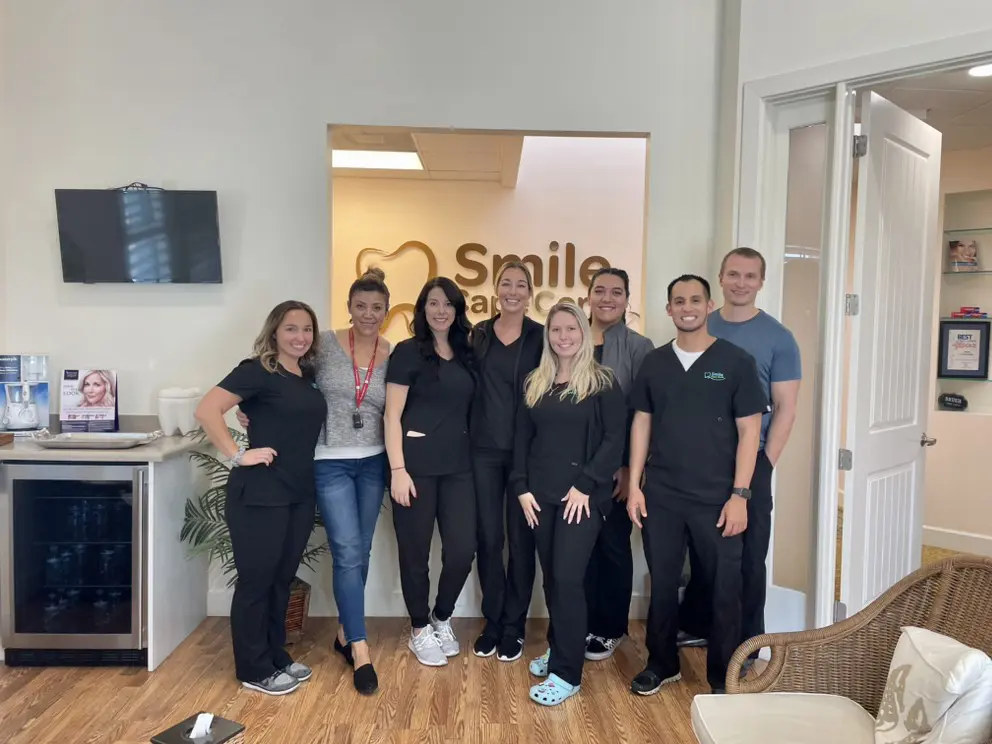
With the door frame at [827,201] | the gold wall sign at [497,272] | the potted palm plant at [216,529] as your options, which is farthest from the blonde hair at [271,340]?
the gold wall sign at [497,272]

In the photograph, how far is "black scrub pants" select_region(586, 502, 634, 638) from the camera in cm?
294

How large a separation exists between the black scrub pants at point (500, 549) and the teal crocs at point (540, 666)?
15cm

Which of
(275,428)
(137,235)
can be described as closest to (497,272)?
(137,235)

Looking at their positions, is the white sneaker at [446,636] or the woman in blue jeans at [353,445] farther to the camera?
the white sneaker at [446,636]

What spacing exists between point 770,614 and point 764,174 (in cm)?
199

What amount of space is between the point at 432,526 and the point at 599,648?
91cm

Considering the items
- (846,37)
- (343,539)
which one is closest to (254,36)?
(343,539)

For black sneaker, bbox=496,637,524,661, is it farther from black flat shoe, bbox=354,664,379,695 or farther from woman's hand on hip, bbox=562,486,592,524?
woman's hand on hip, bbox=562,486,592,524

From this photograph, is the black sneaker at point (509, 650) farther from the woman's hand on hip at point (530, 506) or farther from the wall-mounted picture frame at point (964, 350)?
the wall-mounted picture frame at point (964, 350)

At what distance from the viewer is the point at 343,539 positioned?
282cm

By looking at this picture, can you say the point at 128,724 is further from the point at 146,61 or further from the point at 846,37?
the point at 846,37

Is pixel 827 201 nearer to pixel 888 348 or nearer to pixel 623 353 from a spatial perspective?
pixel 888 348

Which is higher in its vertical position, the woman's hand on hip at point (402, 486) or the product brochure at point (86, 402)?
the product brochure at point (86, 402)

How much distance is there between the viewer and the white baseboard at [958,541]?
4.54 metres
